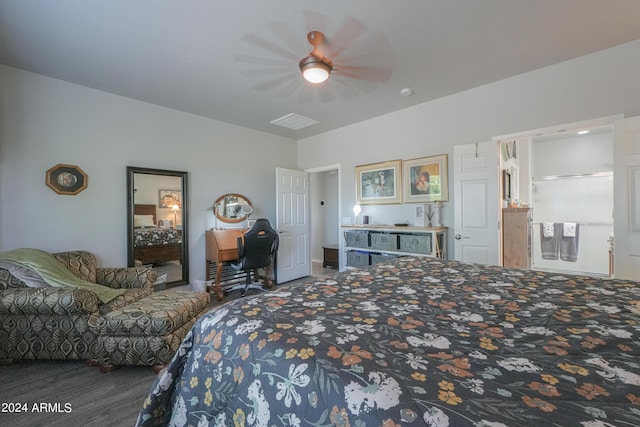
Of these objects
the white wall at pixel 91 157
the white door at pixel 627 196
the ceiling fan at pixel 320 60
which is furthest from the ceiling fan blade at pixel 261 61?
the white door at pixel 627 196

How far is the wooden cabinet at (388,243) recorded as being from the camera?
345 cm

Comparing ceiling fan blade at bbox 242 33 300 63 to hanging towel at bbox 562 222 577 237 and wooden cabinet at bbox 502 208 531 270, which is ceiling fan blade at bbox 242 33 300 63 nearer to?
wooden cabinet at bbox 502 208 531 270

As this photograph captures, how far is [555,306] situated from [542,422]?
84 centimetres

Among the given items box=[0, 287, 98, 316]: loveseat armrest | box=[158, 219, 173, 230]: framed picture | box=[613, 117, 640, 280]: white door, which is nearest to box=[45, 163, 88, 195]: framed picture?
box=[158, 219, 173, 230]: framed picture

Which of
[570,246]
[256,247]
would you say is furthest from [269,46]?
[570,246]

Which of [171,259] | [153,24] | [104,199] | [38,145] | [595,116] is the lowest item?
[171,259]

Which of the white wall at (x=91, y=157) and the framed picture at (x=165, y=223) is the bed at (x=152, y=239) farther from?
the white wall at (x=91, y=157)

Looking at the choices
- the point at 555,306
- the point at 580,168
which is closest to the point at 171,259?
the point at 555,306

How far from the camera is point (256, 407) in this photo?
80cm

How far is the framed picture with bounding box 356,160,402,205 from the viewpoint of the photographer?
4.11 m

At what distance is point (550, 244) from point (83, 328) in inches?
265

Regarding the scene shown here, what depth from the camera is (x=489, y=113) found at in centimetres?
321

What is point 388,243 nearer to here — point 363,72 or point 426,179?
point 426,179

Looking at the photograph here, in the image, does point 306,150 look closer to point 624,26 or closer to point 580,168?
point 624,26
